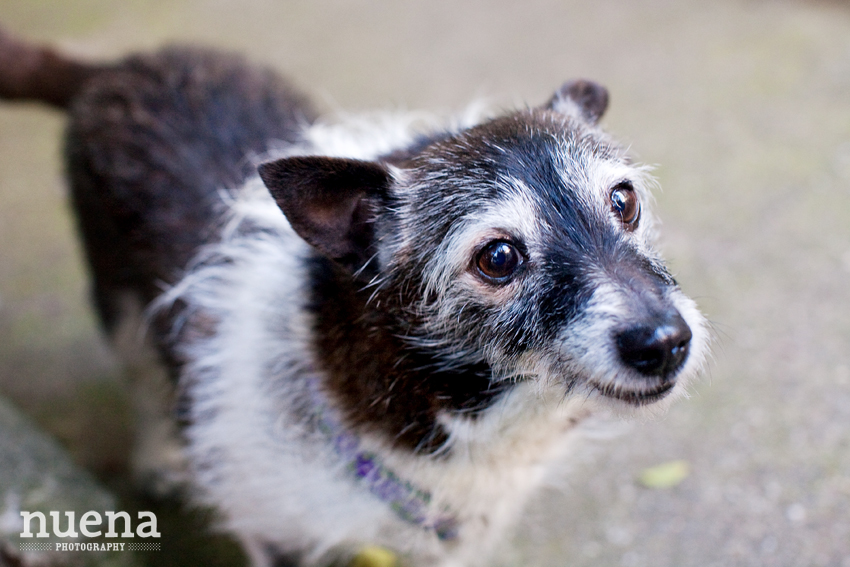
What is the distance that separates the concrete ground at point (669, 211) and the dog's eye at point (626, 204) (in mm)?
590

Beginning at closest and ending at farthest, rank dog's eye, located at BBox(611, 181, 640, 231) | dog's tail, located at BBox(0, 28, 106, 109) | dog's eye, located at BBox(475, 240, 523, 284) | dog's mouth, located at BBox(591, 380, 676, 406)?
dog's mouth, located at BBox(591, 380, 676, 406), dog's eye, located at BBox(475, 240, 523, 284), dog's eye, located at BBox(611, 181, 640, 231), dog's tail, located at BBox(0, 28, 106, 109)

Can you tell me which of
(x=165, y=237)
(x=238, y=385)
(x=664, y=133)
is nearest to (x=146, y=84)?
(x=165, y=237)

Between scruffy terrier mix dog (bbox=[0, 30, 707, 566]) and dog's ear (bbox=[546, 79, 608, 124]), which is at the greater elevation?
dog's ear (bbox=[546, 79, 608, 124])

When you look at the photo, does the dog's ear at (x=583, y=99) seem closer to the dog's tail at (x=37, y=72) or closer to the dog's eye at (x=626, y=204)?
the dog's eye at (x=626, y=204)

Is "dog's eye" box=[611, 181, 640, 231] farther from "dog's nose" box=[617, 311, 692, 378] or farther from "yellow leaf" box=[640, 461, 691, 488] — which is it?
"yellow leaf" box=[640, 461, 691, 488]

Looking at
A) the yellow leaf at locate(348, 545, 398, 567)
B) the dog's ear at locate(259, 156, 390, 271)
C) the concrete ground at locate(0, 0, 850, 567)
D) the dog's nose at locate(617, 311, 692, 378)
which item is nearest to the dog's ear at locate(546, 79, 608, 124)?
the concrete ground at locate(0, 0, 850, 567)

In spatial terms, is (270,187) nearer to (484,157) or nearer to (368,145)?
(484,157)

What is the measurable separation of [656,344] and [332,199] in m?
0.97

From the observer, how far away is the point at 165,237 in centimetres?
286

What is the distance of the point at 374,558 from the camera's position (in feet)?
10.1

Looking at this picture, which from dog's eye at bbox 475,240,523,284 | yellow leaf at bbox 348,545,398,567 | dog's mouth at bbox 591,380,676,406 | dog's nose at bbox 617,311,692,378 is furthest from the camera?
yellow leaf at bbox 348,545,398,567

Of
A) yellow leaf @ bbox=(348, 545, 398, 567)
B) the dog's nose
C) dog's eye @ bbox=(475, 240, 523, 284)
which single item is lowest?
yellow leaf @ bbox=(348, 545, 398, 567)

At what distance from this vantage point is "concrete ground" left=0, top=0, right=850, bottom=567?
3148 millimetres

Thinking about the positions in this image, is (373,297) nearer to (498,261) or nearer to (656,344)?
(498,261)
